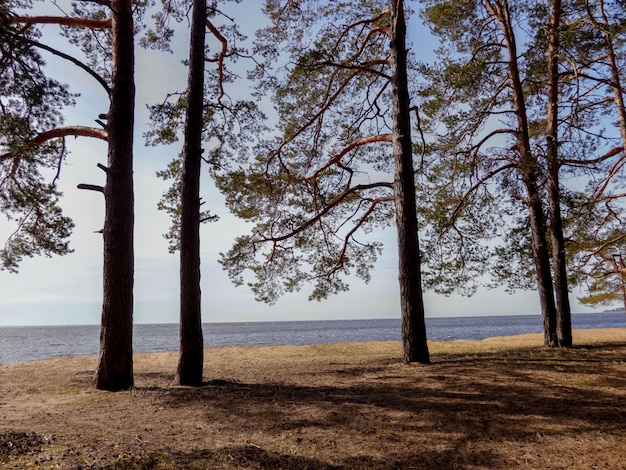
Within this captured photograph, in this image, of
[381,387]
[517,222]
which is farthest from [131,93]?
[517,222]

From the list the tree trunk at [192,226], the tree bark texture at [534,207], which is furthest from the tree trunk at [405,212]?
the tree trunk at [192,226]

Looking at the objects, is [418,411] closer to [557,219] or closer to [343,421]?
[343,421]

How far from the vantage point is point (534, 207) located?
11.7 metres

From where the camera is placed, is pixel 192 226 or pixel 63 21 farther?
pixel 63 21

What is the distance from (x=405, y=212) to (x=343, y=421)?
522 cm

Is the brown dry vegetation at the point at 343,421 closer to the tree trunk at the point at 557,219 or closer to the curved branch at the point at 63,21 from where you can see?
the tree trunk at the point at 557,219

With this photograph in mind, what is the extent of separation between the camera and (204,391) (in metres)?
7.12

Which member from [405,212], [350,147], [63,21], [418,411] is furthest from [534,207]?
[63,21]

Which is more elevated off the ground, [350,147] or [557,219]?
[350,147]

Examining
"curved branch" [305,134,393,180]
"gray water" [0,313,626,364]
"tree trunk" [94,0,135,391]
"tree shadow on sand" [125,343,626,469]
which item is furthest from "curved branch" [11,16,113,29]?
"gray water" [0,313,626,364]

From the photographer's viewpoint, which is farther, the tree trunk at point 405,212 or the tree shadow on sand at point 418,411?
the tree trunk at point 405,212

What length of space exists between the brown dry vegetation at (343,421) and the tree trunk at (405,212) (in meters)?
0.78

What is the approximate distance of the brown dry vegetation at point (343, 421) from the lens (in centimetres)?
399

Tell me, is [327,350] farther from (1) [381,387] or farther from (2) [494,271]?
(1) [381,387]
